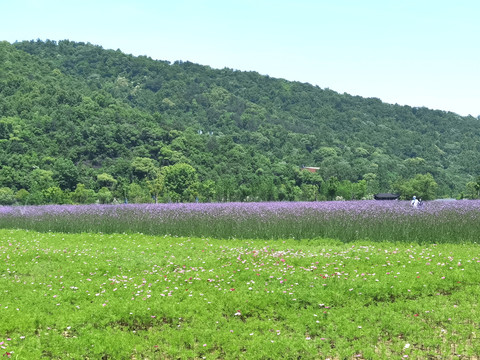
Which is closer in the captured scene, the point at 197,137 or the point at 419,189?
the point at 419,189

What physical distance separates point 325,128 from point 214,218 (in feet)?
439

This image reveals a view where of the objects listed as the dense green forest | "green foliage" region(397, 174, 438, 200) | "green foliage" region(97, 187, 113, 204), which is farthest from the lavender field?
"green foliage" region(397, 174, 438, 200)

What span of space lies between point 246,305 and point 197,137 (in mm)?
100232

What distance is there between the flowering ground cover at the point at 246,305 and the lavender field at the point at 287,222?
307cm

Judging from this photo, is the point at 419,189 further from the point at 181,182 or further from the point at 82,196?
the point at 82,196

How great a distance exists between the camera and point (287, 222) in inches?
766

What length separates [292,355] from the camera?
7242mm

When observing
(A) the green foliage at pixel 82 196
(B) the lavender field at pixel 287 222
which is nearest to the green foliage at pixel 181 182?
(A) the green foliage at pixel 82 196

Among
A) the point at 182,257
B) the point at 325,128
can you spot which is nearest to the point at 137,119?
the point at 325,128

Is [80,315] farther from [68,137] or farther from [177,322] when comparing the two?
[68,137]

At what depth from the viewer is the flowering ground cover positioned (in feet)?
24.7

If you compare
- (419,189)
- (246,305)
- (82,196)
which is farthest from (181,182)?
(246,305)

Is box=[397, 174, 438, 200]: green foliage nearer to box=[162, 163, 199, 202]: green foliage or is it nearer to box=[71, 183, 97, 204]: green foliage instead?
box=[162, 163, 199, 202]: green foliage

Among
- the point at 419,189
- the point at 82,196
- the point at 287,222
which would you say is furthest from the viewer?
the point at 419,189
